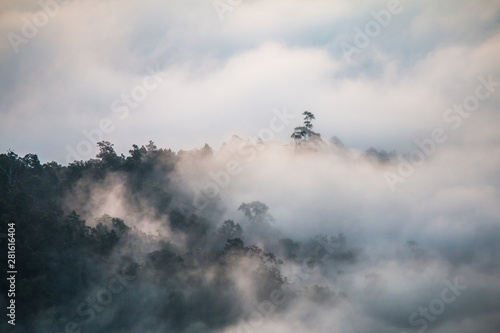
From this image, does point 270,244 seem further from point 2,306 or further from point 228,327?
point 2,306

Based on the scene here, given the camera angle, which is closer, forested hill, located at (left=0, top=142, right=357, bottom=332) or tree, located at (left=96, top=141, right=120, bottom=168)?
forested hill, located at (left=0, top=142, right=357, bottom=332)

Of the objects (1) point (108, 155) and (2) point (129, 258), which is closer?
(2) point (129, 258)

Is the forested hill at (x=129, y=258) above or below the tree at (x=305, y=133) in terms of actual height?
below

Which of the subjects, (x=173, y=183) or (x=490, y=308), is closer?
(x=173, y=183)

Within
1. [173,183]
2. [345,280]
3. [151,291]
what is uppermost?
[173,183]

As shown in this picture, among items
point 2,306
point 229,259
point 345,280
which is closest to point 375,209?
point 345,280

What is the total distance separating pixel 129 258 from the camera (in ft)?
278

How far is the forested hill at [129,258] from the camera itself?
74.1 metres

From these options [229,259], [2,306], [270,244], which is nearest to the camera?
[2,306]

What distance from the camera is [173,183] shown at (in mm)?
111188

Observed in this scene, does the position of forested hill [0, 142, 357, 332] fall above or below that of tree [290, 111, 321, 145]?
below

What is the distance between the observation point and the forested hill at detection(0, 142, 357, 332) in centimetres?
7406

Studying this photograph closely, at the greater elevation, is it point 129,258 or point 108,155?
point 108,155

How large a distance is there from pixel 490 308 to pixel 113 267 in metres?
89.9
